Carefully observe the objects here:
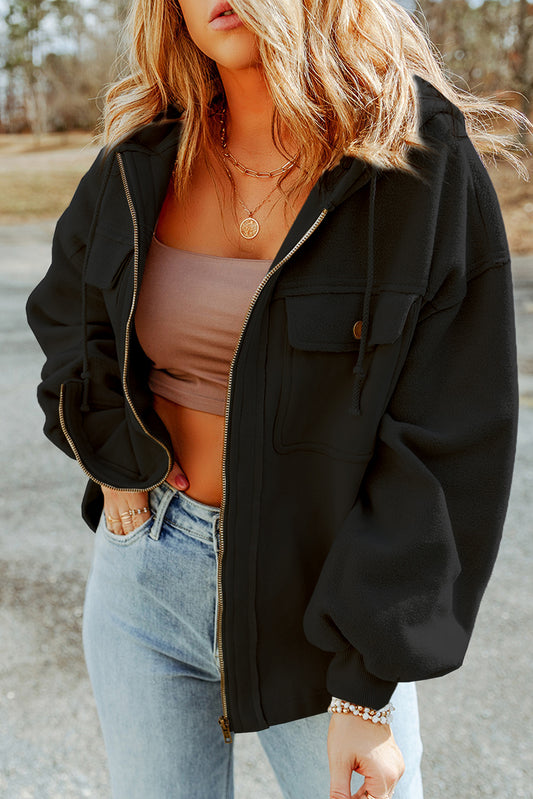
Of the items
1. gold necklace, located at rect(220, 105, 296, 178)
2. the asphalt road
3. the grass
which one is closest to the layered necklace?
gold necklace, located at rect(220, 105, 296, 178)

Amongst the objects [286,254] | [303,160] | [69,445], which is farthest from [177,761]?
[303,160]

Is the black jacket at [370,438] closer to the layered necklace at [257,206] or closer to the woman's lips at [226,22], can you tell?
the layered necklace at [257,206]

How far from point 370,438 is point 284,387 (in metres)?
0.17

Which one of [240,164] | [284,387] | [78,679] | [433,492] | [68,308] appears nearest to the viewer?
[433,492]

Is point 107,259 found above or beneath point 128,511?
above

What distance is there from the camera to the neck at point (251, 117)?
147cm

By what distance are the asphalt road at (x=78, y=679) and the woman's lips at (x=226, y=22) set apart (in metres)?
2.17

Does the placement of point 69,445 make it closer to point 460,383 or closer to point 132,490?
point 132,490

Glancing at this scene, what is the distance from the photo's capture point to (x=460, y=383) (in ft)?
3.94

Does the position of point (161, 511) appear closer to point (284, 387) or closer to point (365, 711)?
point (284, 387)

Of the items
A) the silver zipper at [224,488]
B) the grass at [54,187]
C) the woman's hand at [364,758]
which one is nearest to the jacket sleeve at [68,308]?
the silver zipper at [224,488]

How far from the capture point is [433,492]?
3.90ft

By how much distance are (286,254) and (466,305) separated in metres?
0.30

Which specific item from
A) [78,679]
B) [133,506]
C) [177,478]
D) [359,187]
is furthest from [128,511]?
[78,679]
